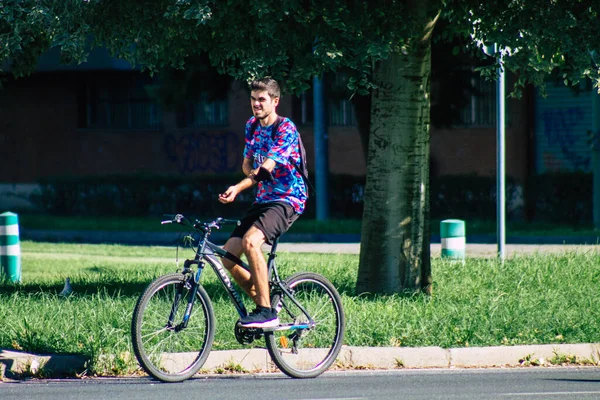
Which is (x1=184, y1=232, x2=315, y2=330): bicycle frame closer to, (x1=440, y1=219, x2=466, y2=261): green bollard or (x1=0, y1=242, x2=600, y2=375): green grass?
(x1=0, y1=242, x2=600, y2=375): green grass

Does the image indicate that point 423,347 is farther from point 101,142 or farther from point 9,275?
point 101,142

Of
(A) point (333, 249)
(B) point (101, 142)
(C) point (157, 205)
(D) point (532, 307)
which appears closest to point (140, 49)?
(D) point (532, 307)

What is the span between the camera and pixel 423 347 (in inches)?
301

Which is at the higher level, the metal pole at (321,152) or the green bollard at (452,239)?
the metal pole at (321,152)

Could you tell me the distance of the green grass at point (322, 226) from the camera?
18.9 m

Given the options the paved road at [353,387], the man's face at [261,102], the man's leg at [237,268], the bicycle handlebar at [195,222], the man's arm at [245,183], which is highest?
the man's face at [261,102]

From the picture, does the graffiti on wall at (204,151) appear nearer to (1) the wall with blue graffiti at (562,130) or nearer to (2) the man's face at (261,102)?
(1) the wall with blue graffiti at (562,130)

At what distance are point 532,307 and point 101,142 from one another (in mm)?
21267

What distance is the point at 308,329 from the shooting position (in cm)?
726

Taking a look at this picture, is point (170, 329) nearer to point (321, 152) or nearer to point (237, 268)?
point (237, 268)

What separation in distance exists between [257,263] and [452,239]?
6.24m

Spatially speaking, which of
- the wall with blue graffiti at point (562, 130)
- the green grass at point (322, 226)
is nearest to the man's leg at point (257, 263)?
the green grass at point (322, 226)

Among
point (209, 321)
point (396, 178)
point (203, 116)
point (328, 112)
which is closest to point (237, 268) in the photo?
point (209, 321)

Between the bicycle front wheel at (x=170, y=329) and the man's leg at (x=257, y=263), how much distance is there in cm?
33
